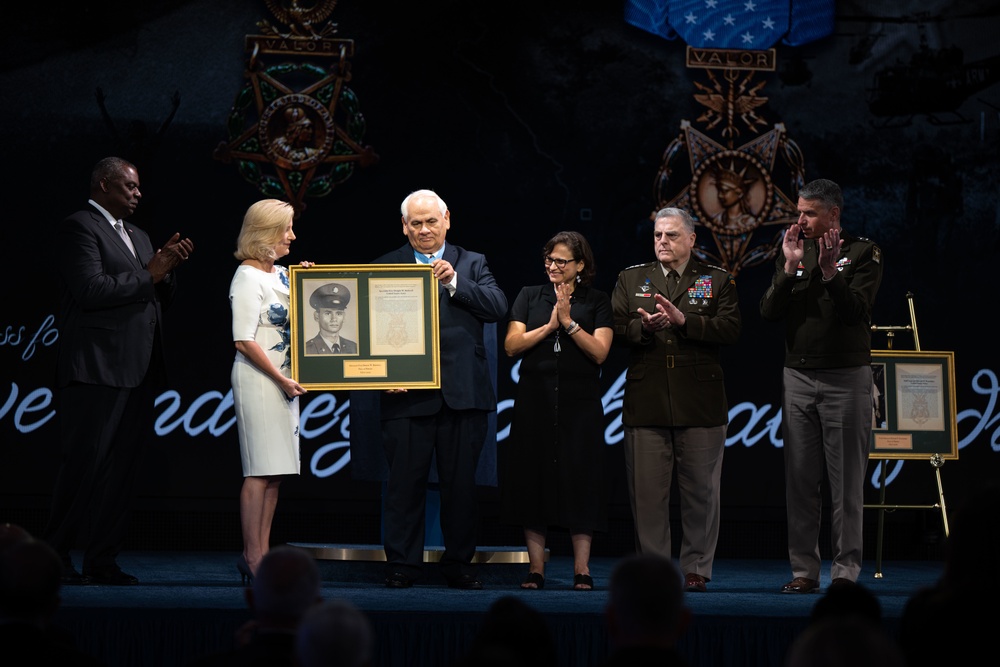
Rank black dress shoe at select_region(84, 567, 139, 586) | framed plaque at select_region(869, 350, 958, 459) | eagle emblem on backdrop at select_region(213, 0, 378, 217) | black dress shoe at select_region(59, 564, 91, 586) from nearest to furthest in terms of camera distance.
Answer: black dress shoe at select_region(59, 564, 91, 586)
black dress shoe at select_region(84, 567, 139, 586)
framed plaque at select_region(869, 350, 958, 459)
eagle emblem on backdrop at select_region(213, 0, 378, 217)

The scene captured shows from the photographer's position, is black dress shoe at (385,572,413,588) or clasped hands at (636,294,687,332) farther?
clasped hands at (636,294,687,332)

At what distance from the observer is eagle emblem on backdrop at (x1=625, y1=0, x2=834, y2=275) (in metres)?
7.76

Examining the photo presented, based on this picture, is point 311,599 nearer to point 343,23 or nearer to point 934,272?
point 343,23

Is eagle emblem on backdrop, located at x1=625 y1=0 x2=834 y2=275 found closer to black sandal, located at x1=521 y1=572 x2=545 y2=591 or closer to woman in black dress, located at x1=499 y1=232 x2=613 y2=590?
woman in black dress, located at x1=499 y1=232 x2=613 y2=590

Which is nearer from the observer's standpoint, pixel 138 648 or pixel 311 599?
pixel 311 599

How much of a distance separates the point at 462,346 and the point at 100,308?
5.10ft

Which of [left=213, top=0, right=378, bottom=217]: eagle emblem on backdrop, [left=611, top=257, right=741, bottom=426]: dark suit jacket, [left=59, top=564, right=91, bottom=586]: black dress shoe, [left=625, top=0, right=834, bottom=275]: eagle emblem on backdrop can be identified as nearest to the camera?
[left=59, top=564, right=91, bottom=586]: black dress shoe

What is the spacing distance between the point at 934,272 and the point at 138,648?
5419 mm

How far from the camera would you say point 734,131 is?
7.81m

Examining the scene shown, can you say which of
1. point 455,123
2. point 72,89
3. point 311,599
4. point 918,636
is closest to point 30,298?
point 72,89

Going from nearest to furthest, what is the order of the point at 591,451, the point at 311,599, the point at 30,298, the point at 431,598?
the point at 311,599, the point at 431,598, the point at 591,451, the point at 30,298

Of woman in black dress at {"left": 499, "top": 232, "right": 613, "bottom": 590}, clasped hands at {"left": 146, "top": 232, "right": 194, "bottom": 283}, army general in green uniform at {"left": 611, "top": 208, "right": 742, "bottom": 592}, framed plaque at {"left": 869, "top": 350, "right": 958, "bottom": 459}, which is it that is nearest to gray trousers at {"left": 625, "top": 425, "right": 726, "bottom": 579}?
army general in green uniform at {"left": 611, "top": 208, "right": 742, "bottom": 592}

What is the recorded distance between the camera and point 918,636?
8.00 feet

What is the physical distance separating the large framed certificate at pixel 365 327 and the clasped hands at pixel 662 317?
0.90 m
